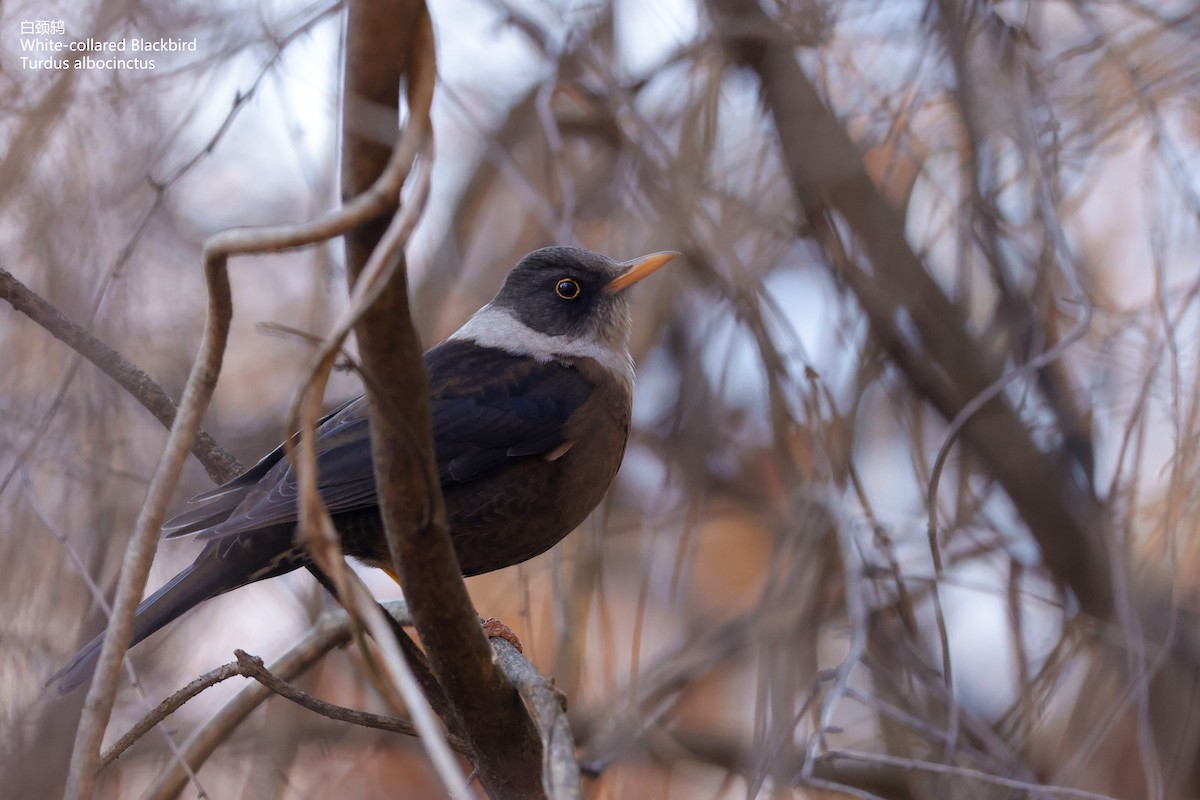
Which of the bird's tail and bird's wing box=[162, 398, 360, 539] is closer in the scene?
the bird's tail

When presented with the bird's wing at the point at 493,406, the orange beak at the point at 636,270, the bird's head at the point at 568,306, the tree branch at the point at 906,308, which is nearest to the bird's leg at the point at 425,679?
the bird's wing at the point at 493,406

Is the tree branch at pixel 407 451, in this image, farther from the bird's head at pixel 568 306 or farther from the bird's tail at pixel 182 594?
the bird's head at pixel 568 306

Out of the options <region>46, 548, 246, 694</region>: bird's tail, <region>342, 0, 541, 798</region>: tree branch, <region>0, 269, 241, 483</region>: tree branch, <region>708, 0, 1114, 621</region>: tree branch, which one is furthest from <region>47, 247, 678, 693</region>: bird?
<region>708, 0, 1114, 621</region>: tree branch

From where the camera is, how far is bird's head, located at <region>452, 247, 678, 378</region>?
4.47 meters

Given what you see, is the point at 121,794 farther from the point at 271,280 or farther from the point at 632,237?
the point at 632,237

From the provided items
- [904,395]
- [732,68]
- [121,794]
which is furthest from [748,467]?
[121,794]

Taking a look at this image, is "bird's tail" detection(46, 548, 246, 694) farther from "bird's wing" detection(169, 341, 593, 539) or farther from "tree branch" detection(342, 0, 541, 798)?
"tree branch" detection(342, 0, 541, 798)

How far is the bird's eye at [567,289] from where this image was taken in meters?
4.55

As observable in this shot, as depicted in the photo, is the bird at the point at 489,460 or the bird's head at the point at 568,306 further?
the bird's head at the point at 568,306

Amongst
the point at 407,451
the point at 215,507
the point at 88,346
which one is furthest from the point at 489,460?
the point at 407,451

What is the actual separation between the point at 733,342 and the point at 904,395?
102cm

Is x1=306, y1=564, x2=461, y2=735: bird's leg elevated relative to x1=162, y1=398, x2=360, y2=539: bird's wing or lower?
lower

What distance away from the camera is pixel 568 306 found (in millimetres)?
4551

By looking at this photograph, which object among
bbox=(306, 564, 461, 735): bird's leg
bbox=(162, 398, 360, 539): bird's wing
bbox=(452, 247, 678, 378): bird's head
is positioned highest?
bbox=(452, 247, 678, 378): bird's head
